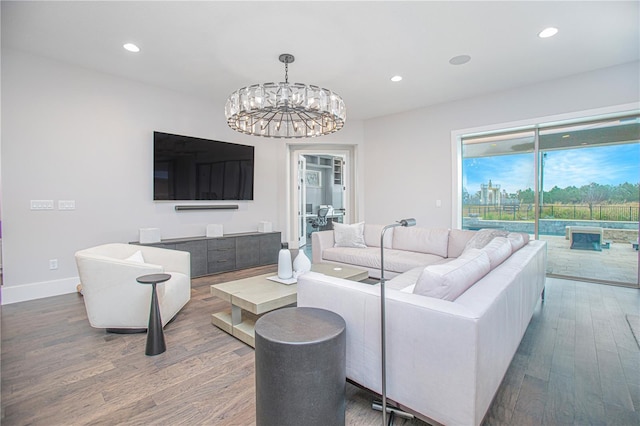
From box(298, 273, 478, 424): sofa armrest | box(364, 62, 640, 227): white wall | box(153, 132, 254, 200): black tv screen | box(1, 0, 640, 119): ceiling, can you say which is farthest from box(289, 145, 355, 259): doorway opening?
box(298, 273, 478, 424): sofa armrest

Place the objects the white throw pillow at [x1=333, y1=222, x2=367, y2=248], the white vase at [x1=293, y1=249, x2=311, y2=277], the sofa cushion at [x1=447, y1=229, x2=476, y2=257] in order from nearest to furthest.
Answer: the white vase at [x1=293, y1=249, x2=311, y2=277] < the sofa cushion at [x1=447, y1=229, x2=476, y2=257] < the white throw pillow at [x1=333, y1=222, x2=367, y2=248]

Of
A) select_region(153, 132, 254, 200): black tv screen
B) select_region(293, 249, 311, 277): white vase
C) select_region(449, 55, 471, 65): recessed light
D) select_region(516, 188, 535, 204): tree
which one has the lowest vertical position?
select_region(293, 249, 311, 277): white vase

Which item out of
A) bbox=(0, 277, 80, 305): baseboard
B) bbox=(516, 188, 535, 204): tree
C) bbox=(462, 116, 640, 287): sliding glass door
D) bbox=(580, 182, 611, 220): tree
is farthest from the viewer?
bbox=(516, 188, 535, 204): tree

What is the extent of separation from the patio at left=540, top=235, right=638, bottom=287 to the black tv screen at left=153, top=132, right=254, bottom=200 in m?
5.08

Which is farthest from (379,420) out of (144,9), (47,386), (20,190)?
(20,190)

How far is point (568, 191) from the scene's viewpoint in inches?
180

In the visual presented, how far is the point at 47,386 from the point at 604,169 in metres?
6.43

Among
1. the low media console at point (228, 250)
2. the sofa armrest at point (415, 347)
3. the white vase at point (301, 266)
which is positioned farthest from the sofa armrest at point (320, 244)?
the sofa armrest at point (415, 347)

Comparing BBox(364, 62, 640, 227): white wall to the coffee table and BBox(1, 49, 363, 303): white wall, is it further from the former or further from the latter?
the coffee table

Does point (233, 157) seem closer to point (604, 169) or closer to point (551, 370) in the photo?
point (551, 370)

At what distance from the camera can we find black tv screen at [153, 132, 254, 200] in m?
4.55

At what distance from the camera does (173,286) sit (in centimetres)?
288

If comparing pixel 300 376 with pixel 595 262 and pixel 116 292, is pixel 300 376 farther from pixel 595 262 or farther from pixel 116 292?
pixel 595 262

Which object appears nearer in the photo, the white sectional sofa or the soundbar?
the white sectional sofa
